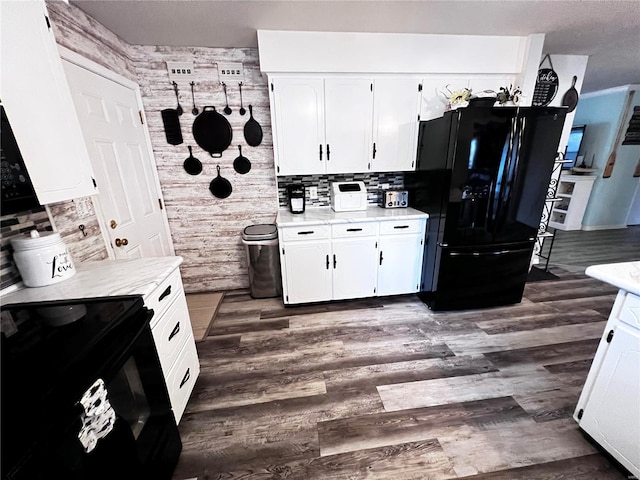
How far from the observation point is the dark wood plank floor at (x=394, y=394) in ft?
4.36

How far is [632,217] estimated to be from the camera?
501cm

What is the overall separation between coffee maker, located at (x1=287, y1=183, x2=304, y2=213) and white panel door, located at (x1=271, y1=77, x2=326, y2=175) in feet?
0.81

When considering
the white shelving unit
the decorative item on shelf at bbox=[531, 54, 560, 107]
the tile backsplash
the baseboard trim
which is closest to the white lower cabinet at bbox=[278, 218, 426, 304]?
the tile backsplash

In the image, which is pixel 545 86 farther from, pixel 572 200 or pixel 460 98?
pixel 572 200

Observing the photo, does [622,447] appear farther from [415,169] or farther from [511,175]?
[415,169]

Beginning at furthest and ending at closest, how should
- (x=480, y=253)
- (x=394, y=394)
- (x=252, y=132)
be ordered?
(x=252, y=132) < (x=480, y=253) < (x=394, y=394)

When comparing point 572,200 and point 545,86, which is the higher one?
point 545,86

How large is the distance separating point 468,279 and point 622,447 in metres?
1.39

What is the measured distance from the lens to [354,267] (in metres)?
2.62

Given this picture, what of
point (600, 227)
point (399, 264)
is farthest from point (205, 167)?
point (600, 227)

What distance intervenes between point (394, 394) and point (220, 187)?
2.45 m

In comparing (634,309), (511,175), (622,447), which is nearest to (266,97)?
(511,175)

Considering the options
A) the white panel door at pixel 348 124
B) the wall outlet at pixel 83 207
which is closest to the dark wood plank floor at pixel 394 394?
the wall outlet at pixel 83 207

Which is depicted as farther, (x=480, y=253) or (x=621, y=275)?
(x=480, y=253)
